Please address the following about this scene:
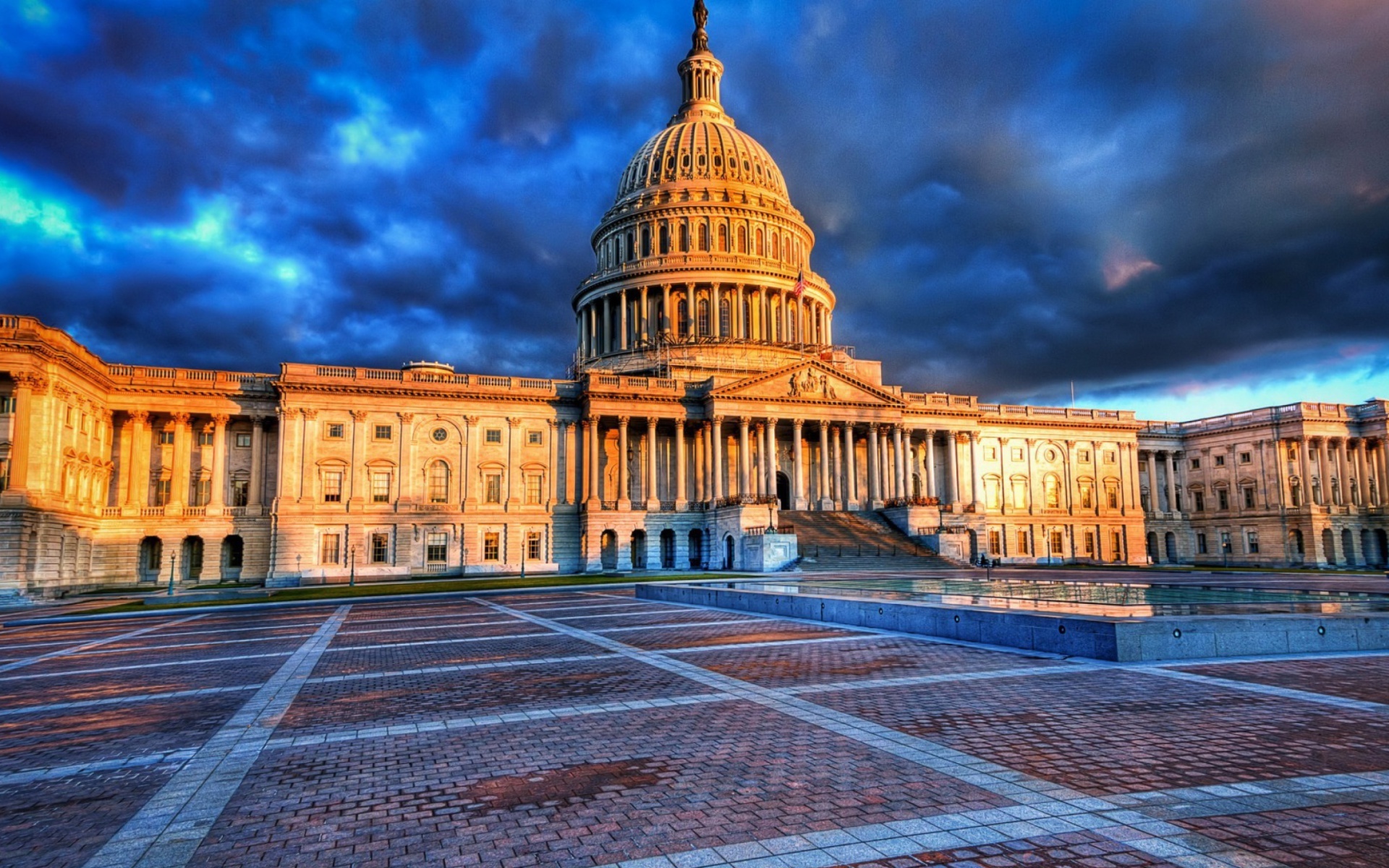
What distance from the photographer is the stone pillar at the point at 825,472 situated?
7394 centimetres

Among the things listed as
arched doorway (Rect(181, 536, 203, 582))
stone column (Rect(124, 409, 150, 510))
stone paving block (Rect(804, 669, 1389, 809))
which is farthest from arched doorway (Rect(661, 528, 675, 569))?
stone paving block (Rect(804, 669, 1389, 809))

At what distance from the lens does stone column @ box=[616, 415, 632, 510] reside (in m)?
69.3

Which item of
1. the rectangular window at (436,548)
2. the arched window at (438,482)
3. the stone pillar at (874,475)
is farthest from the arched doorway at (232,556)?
the stone pillar at (874,475)

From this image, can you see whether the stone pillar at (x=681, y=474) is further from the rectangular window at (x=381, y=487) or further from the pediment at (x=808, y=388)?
the rectangular window at (x=381, y=487)

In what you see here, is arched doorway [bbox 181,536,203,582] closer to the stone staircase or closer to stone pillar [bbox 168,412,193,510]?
stone pillar [bbox 168,412,193,510]

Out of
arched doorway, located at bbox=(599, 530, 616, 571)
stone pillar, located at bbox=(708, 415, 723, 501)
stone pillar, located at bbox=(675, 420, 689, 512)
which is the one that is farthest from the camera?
stone pillar, located at bbox=(675, 420, 689, 512)

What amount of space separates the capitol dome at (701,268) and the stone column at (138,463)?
136 ft

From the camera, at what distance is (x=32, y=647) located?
23266 mm

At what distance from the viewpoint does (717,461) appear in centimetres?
7069

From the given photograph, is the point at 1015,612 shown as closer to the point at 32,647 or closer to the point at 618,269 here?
the point at 32,647

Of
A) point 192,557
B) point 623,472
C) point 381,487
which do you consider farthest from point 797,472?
point 192,557

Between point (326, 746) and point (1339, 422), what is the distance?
350 feet

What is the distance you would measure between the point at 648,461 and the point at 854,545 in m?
18.4

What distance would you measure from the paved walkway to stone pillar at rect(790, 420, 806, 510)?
5518cm
